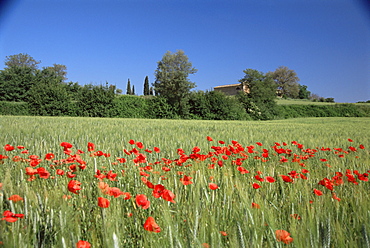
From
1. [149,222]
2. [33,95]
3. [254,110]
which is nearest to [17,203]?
[149,222]

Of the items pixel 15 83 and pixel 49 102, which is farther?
pixel 15 83

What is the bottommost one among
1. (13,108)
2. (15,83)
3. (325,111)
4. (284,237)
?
(284,237)

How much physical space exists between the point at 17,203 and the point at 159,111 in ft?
65.1

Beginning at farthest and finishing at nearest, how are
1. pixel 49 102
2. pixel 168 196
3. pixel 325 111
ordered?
pixel 325 111 → pixel 49 102 → pixel 168 196

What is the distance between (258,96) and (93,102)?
56.7ft

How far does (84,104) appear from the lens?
1958cm

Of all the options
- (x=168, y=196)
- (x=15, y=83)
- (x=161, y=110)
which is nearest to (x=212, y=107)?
(x=161, y=110)

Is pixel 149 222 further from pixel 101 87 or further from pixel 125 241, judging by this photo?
pixel 101 87

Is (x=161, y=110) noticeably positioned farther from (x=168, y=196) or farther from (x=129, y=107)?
(x=168, y=196)

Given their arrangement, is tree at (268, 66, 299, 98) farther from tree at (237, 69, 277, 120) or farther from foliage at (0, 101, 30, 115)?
foliage at (0, 101, 30, 115)

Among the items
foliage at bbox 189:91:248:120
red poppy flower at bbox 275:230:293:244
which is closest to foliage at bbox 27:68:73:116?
foliage at bbox 189:91:248:120

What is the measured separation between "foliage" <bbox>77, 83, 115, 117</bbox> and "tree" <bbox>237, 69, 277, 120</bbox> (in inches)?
536

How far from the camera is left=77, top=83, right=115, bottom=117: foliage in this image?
19.6 metres

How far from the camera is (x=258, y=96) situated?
26641 millimetres
